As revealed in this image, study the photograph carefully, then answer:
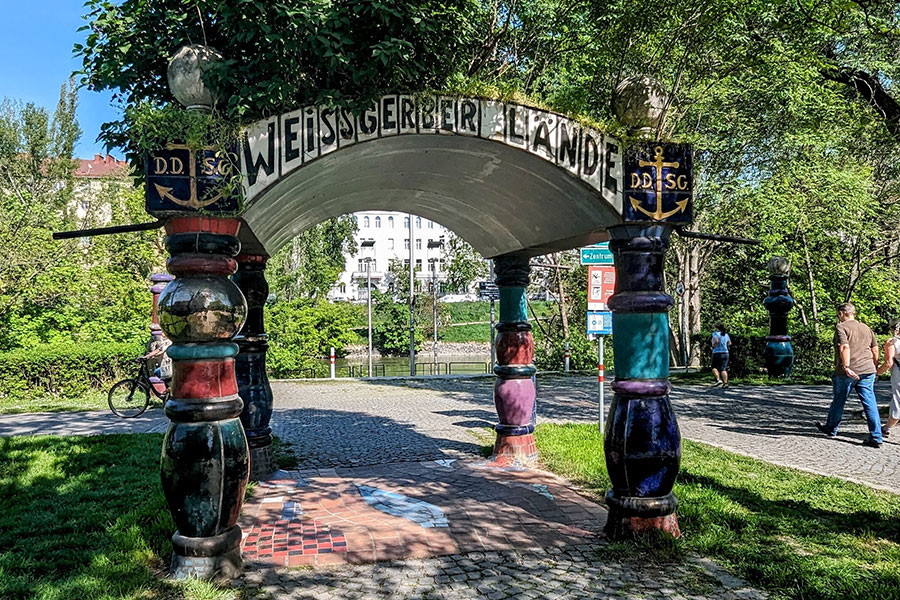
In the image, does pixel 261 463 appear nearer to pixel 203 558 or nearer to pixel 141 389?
pixel 203 558

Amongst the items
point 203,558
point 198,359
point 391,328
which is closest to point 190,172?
point 198,359

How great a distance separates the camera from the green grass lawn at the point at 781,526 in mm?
4265

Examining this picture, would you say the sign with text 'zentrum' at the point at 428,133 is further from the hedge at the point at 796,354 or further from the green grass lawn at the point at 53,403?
the hedge at the point at 796,354

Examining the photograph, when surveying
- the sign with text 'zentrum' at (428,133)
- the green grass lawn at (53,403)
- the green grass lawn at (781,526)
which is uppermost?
the sign with text 'zentrum' at (428,133)

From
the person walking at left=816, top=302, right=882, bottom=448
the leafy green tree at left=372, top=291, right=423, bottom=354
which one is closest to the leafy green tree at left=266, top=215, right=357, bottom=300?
the leafy green tree at left=372, top=291, right=423, bottom=354

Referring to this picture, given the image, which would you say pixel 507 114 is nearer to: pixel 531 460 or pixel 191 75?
pixel 191 75

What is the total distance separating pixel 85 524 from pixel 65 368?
13.2 metres

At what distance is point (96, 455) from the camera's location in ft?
27.7

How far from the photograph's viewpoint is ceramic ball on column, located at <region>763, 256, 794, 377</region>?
587 inches

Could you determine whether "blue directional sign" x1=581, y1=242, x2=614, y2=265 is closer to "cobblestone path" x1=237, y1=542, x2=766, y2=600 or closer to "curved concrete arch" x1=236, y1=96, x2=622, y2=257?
"curved concrete arch" x1=236, y1=96, x2=622, y2=257

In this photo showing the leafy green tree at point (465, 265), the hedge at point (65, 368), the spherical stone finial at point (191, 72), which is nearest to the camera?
the spherical stone finial at point (191, 72)

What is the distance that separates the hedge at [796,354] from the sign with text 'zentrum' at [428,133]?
665 inches

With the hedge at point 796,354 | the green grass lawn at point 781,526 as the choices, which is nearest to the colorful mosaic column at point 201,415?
the green grass lawn at point 781,526

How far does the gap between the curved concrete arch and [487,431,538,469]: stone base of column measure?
237 centimetres
